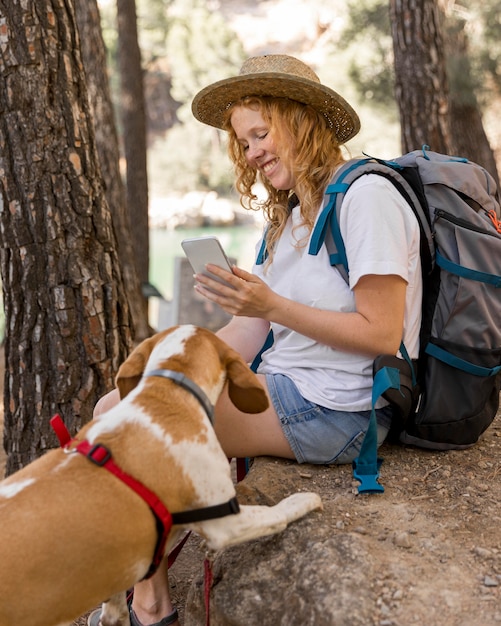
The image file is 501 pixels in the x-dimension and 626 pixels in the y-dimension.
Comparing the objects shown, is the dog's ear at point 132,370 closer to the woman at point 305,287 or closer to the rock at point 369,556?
the woman at point 305,287

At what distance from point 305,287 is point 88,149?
1.55 m

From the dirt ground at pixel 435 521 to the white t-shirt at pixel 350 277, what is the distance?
340mm

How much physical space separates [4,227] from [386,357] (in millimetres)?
2072

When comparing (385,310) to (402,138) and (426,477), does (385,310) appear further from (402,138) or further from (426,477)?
(402,138)

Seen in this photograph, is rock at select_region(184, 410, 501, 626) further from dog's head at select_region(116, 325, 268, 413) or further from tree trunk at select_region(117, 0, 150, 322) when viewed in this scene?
tree trunk at select_region(117, 0, 150, 322)

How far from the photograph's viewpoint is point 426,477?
2861 mm

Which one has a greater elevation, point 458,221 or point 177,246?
point 458,221

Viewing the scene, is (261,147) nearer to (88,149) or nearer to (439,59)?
(88,149)

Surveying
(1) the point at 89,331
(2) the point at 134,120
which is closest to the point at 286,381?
(1) the point at 89,331

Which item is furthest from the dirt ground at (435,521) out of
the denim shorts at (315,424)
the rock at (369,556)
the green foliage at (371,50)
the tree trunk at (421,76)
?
the green foliage at (371,50)

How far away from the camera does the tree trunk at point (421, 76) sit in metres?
6.50

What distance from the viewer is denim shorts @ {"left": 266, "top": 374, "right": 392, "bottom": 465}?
279 cm

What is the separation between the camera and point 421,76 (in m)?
6.50

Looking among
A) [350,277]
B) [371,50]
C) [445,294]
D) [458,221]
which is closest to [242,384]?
[350,277]
